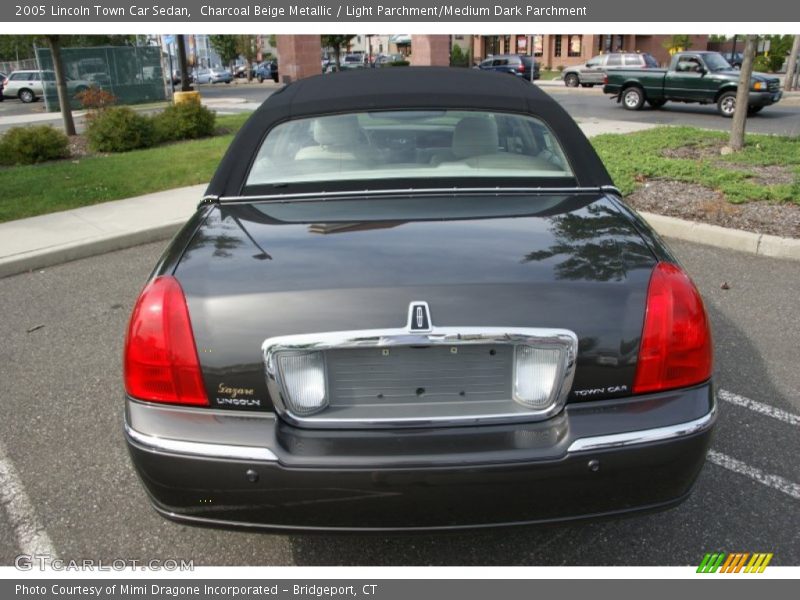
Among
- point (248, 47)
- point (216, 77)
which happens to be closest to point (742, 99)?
point (216, 77)

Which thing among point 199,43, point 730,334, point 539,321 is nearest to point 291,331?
point 539,321

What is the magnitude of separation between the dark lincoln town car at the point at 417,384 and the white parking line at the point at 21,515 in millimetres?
887

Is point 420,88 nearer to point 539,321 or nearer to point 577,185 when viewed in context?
point 577,185

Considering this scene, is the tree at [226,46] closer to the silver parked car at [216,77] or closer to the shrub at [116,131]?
the silver parked car at [216,77]

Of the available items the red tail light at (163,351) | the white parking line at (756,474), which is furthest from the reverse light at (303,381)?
the white parking line at (756,474)

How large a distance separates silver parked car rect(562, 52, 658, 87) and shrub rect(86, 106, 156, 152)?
16.6 metres

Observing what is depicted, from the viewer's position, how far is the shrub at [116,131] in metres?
12.6

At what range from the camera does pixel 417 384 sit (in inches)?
82.5

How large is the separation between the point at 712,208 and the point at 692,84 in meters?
13.8

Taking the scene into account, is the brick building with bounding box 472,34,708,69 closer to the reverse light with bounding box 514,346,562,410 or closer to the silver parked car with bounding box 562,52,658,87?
the silver parked car with bounding box 562,52,658,87

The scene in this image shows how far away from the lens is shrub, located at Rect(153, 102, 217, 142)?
13859mm

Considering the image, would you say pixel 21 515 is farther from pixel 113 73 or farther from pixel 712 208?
pixel 113 73

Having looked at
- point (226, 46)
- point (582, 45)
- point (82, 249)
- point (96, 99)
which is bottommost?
point (82, 249)

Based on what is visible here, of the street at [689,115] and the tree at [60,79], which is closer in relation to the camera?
the tree at [60,79]
